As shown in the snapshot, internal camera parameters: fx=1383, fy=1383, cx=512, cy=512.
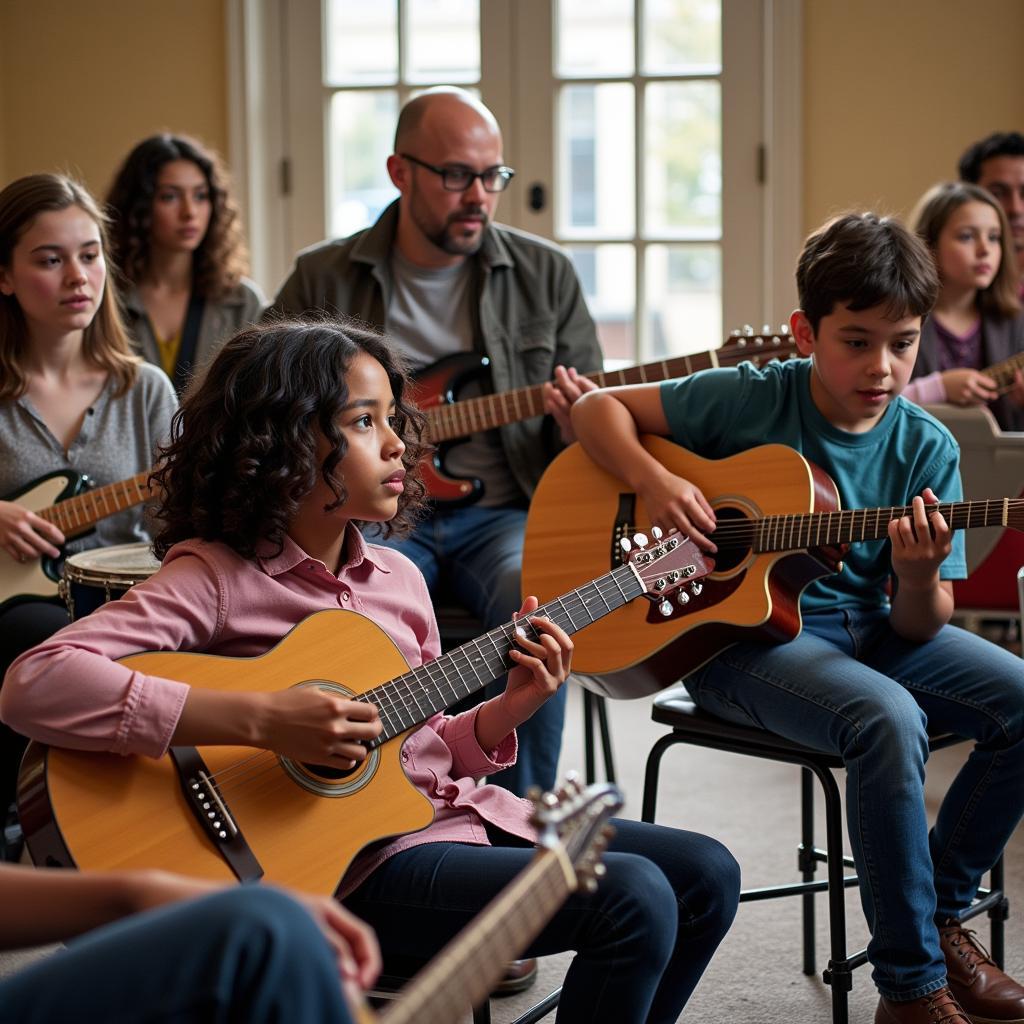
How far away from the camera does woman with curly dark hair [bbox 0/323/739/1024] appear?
1440mm

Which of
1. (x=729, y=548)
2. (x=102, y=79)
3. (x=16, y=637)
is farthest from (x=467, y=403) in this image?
(x=102, y=79)

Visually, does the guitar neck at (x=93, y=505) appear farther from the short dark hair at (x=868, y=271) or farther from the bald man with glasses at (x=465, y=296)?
the short dark hair at (x=868, y=271)

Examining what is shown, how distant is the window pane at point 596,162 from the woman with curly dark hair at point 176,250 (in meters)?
1.27

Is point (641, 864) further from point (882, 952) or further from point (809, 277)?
point (809, 277)

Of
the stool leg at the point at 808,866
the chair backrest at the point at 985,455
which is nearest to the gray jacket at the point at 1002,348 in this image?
the chair backrest at the point at 985,455

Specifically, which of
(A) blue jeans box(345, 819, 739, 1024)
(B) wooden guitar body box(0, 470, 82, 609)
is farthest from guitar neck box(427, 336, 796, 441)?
(A) blue jeans box(345, 819, 739, 1024)

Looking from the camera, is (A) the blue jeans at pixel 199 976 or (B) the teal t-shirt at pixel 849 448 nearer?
(A) the blue jeans at pixel 199 976

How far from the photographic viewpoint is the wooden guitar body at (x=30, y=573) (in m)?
2.48

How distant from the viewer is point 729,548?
209 cm

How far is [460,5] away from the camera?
4.25 meters

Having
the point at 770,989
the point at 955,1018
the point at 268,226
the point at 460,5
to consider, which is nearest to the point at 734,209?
the point at 460,5

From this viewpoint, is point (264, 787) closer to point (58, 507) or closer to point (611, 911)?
point (611, 911)

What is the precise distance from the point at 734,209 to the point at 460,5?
1050mm

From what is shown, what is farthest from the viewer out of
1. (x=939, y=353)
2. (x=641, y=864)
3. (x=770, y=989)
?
(x=939, y=353)
